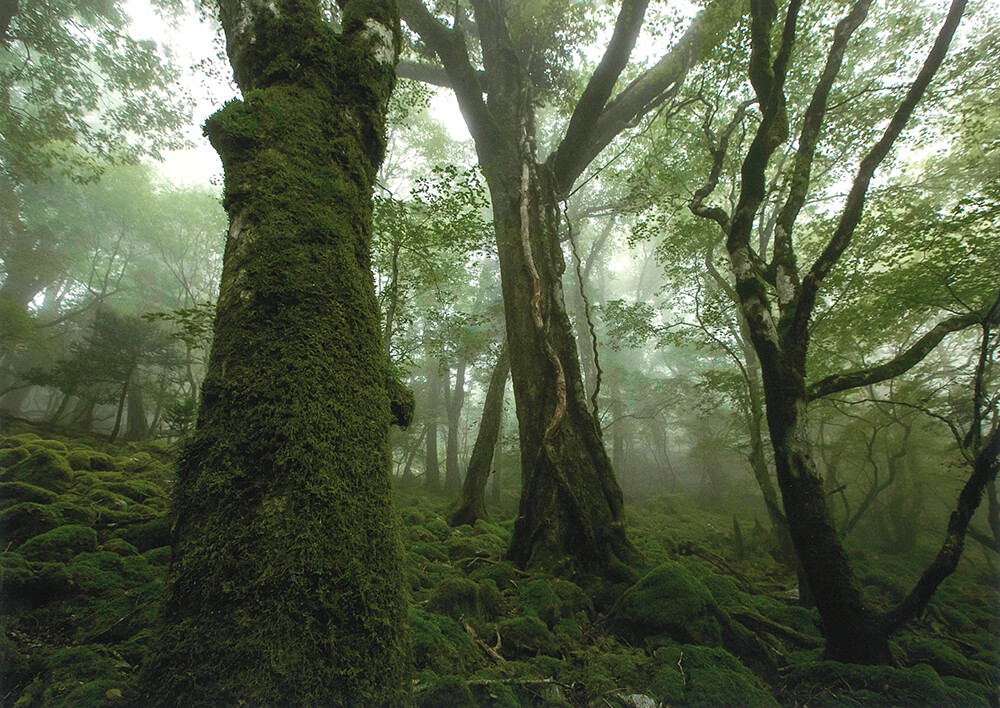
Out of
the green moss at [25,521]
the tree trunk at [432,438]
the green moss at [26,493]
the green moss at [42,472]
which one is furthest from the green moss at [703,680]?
the tree trunk at [432,438]

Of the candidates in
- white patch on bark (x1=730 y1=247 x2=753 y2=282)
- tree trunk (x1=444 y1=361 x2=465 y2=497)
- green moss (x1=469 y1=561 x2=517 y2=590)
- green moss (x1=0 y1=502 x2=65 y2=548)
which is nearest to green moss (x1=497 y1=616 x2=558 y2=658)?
green moss (x1=469 y1=561 x2=517 y2=590)

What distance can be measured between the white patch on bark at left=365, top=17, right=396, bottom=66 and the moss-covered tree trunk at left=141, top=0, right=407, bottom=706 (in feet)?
0.44

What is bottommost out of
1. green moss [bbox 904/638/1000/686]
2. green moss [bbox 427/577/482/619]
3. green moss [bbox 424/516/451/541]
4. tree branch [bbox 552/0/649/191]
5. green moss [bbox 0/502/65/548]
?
green moss [bbox 904/638/1000/686]

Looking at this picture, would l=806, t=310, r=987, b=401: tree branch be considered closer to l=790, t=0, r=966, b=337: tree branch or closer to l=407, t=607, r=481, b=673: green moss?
l=790, t=0, r=966, b=337: tree branch

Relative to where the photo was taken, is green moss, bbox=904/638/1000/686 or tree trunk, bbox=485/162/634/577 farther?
tree trunk, bbox=485/162/634/577

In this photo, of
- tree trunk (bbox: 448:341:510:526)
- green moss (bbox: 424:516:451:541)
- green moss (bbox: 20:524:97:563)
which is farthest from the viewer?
tree trunk (bbox: 448:341:510:526)

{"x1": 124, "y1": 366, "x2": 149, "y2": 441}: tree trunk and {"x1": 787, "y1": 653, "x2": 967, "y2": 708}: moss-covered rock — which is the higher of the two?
{"x1": 124, "y1": 366, "x2": 149, "y2": 441}: tree trunk

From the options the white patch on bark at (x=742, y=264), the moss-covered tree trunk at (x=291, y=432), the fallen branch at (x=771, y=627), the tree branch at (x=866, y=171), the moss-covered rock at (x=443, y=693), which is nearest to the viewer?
the moss-covered tree trunk at (x=291, y=432)

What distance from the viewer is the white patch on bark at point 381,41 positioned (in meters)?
2.41

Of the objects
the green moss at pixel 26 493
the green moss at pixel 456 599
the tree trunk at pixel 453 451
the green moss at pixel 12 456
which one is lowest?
the green moss at pixel 456 599

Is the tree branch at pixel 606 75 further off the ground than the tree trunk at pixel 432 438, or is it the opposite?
the tree branch at pixel 606 75

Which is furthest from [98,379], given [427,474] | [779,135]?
[779,135]

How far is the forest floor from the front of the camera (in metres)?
1.88

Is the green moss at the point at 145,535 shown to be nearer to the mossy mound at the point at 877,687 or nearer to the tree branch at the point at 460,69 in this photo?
the mossy mound at the point at 877,687
